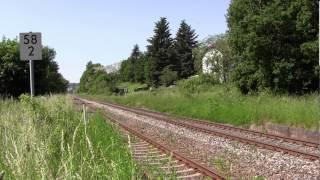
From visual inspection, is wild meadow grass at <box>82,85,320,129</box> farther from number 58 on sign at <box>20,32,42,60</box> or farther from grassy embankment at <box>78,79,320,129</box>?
number 58 on sign at <box>20,32,42,60</box>

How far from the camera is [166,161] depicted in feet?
45.6

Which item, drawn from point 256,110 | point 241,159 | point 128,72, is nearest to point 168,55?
point 128,72

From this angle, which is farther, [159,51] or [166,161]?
[159,51]

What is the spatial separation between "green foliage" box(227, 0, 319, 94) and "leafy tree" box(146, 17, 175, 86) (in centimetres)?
6788

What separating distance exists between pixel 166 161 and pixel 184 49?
92.8 m

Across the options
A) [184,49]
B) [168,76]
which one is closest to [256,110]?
[168,76]

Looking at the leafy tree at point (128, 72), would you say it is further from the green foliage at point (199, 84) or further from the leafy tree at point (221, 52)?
the green foliage at point (199, 84)

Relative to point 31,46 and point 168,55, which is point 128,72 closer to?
point 168,55

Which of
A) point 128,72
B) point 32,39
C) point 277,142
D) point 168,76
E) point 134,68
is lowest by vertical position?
point 277,142

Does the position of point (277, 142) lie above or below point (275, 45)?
below

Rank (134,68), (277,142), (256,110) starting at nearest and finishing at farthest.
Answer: (277,142) → (256,110) → (134,68)

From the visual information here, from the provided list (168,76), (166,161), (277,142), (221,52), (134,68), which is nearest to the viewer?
(166,161)

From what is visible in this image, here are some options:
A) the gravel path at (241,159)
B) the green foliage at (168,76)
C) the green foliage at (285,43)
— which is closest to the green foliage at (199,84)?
the green foliage at (285,43)

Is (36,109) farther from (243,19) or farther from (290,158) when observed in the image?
(243,19)
